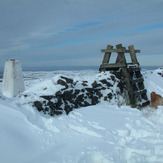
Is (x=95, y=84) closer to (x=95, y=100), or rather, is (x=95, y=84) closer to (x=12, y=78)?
(x=95, y=100)

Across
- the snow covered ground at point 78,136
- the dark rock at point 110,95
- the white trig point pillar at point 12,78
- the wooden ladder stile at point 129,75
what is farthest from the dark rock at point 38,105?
the wooden ladder stile at point 129,75

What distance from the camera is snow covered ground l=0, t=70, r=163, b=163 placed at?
3.10 metres

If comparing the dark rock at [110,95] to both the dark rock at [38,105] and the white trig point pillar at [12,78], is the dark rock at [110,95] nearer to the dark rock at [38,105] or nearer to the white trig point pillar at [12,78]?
the dark rock at [38,105]

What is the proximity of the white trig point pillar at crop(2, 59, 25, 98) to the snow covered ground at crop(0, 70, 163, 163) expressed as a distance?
2.55 feet

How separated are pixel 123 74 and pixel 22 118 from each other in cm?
473

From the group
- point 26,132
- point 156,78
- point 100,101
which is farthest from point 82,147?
point 156,78

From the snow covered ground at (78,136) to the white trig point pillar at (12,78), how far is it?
0.78 metres

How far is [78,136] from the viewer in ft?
12.9

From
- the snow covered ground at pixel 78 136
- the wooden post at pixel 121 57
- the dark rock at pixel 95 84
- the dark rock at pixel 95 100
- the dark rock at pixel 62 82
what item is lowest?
the snow covered ground at pixel 78 136

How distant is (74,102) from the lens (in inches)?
224

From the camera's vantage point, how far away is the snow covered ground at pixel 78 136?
3.10 meters

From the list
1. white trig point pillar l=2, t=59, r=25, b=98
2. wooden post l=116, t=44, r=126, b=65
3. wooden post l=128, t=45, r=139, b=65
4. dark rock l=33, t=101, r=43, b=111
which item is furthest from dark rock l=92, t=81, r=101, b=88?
wooden post l=128, t=45, r=139, b=65

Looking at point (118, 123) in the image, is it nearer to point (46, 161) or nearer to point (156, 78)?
point (46, 161)

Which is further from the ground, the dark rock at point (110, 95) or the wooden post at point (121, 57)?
the wooden post at point (121, 57)
